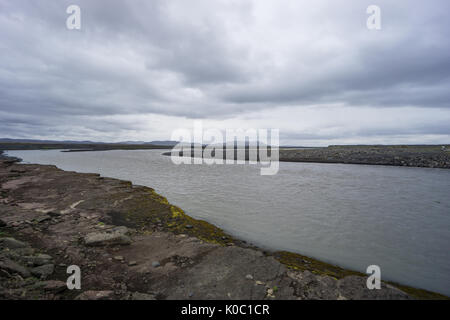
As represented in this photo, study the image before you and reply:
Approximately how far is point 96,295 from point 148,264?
1818 millimetres

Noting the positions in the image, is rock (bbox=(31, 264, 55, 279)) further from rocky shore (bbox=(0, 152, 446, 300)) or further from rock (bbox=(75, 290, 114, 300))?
rock (bbox=(75, 290, 114, 300))

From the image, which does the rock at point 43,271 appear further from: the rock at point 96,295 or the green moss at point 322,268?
the green moss at point 322,268

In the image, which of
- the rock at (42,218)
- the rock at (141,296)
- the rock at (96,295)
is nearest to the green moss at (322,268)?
the rock at (141,296)

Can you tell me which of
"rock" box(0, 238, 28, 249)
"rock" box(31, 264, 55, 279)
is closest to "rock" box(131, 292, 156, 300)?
"rock" box(31, 264, 55, 279)

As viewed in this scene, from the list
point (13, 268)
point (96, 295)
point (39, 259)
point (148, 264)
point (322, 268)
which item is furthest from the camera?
point (322, 268)

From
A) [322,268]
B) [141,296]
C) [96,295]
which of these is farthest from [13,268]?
[322,268]

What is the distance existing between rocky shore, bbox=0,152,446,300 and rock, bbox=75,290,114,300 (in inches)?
0.9

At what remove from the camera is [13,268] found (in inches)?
219

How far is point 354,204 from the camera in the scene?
16266mm

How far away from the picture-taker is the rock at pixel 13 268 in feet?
18.1

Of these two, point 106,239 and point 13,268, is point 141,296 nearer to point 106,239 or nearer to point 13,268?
point 13,268

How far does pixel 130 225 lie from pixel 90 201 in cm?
576
